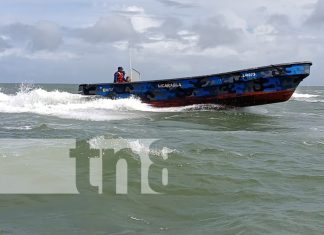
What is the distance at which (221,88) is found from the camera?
61.0 feet

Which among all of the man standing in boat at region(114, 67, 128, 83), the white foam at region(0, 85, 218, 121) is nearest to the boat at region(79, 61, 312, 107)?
the white foam at region(0, 85, 218, 121)

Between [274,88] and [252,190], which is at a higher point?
[274,88]

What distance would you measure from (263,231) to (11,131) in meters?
8.92

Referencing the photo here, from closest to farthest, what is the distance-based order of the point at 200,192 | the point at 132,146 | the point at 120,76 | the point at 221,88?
the point at 200,192, the point at 132,146, the point at 221,88, the point at 120,76

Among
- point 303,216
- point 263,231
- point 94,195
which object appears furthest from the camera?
point 94,195

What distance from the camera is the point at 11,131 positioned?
12.6m

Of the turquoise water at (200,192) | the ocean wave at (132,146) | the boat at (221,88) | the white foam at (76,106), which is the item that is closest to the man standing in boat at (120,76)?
the boat at (221,88)

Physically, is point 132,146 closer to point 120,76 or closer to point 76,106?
point 120,76

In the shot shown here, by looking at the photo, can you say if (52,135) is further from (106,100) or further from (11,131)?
(106,100)

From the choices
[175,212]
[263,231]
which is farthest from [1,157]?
[263,231]

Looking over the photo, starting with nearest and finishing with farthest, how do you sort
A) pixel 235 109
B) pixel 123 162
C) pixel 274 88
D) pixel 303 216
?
pixel 303 216, pixel 123 162, pixel 274 88, pixel 235 109

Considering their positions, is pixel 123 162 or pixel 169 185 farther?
pixel 123 162

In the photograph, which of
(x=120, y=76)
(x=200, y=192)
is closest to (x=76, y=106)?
(x=120, y=76)

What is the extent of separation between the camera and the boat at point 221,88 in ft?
57.2
